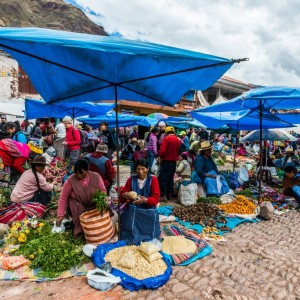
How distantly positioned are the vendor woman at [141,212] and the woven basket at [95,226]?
265 mm

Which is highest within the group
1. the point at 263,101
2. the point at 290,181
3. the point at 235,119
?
the point at 263,101

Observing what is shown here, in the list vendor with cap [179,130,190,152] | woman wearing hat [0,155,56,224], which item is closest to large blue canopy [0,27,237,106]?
woman wearing hat [0,155,56,224]

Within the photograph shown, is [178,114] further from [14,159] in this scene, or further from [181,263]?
[181,263]

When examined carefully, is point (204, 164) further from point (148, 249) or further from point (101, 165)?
point (148, 249)

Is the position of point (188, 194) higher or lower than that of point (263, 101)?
lower

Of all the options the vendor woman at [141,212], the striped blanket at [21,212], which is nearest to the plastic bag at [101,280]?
the vendor woman at [141,212]

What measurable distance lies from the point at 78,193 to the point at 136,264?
4.48ft

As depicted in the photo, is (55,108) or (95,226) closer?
(95,226)

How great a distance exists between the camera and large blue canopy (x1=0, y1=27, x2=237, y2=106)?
2627 mm

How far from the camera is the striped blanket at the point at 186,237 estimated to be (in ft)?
11.6

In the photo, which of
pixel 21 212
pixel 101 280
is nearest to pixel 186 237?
pixel 101 280

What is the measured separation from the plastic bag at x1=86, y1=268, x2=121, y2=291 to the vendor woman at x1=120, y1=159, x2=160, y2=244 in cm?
78

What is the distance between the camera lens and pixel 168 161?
6824 millimetres

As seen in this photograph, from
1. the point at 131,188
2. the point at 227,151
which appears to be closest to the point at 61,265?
the point at 131,188
